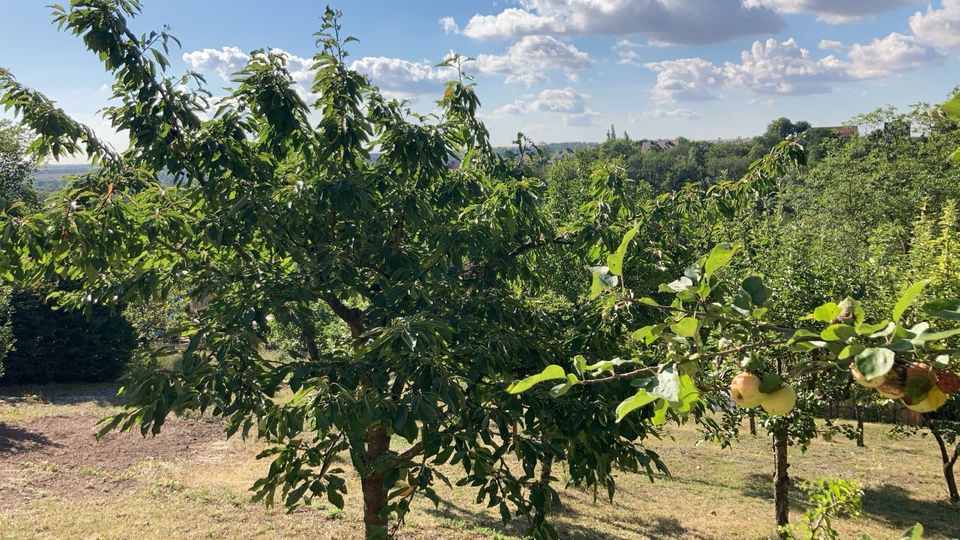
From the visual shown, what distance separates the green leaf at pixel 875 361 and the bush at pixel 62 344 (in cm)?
1941

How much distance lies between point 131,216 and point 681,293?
373 cm

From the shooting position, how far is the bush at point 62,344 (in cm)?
1708

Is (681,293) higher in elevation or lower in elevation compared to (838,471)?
higher

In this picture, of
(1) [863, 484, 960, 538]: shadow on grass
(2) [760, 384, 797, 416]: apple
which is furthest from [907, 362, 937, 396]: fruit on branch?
(1) [863, 484, 960, 538]: shadow on grass

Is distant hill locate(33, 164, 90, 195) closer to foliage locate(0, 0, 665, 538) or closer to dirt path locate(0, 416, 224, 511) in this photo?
foliage locate(0, 0, 665, 538)

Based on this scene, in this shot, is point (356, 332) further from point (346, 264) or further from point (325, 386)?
point (325, 386)

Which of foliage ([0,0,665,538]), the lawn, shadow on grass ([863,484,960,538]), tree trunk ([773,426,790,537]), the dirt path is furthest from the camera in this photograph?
shadow on grass ([863,484,960,538])

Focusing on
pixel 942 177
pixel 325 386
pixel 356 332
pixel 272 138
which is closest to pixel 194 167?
pixel 272 138

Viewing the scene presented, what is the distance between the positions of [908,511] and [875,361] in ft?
39.3

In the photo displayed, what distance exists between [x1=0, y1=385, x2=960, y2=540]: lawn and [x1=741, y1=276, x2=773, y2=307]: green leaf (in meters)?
6.06

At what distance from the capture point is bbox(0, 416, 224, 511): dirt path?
9117 mm

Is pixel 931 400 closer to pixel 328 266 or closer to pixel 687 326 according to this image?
pixel 687 326

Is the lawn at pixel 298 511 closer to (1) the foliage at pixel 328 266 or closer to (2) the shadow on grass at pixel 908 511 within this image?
(2) the shadow on grass at pixel 908 511

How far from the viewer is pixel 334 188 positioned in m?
4.21
